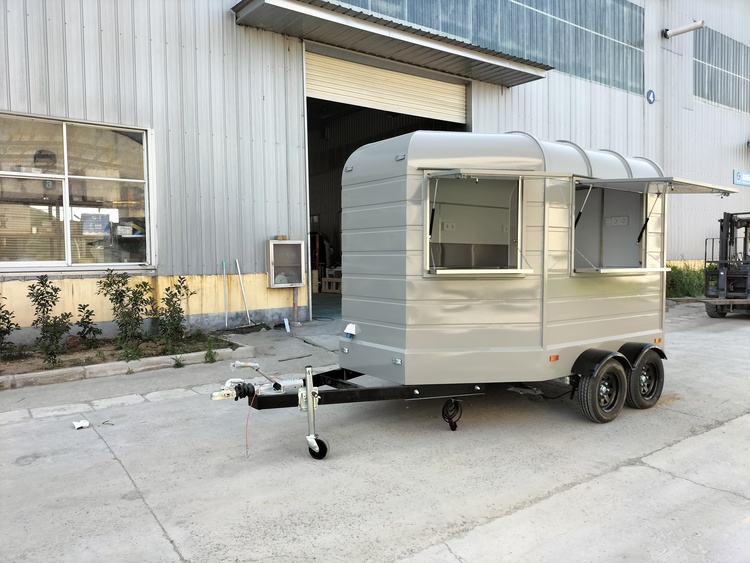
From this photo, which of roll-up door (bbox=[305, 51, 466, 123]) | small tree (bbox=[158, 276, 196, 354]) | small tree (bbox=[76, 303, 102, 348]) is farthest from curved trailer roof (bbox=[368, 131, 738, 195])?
roll-up door (bbox=[305, 51, 466, 123])

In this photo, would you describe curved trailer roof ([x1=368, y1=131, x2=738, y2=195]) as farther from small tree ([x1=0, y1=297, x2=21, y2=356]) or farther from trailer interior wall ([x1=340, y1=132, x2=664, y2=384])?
small tree ([x1=0, y1=297, x2=21, y2=356])

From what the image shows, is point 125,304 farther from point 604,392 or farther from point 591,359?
point 604,392

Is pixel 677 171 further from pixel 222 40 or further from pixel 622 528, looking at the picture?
pixel 622 528

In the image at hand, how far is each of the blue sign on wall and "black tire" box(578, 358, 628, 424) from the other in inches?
969

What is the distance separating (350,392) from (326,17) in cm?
881

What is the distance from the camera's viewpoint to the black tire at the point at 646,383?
6.28 metres

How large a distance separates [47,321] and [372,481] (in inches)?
252

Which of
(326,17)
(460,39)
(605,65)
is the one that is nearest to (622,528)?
(326,17)

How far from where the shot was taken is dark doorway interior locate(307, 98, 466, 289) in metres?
21.4

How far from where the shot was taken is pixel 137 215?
10.5 m

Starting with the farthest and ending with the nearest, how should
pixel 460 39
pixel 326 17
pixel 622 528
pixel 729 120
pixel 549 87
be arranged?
pixel 729 120
pixel 549 87
pixel 460 39
pixel 326 17
pixel 622 528

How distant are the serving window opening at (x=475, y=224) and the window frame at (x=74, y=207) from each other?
20.8 feet

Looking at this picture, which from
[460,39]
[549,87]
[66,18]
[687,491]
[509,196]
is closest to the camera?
[687,491]

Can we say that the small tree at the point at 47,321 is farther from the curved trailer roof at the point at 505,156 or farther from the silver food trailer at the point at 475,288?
the curved trailer roof at the point at 505,156
